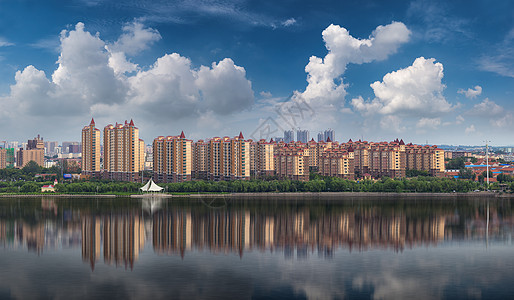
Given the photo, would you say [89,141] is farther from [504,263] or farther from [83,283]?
[504,263]

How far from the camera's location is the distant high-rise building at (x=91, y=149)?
32.5m

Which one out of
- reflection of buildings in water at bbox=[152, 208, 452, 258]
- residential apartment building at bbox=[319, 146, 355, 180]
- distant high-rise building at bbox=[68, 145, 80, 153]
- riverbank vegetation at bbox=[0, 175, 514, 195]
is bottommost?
reflection of buildings in water at bbox=[152, 208, 452, 258]

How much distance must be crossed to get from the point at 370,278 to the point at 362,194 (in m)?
18.7

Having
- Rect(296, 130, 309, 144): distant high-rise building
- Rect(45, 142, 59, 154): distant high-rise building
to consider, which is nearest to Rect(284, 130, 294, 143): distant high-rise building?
Rect(296, 130, 309, 144): distant high-rise building

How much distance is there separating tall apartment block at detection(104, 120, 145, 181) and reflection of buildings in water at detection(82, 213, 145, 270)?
49.1 feet

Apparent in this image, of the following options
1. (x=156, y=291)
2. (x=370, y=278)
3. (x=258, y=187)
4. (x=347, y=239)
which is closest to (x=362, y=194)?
(x=258, y=187)

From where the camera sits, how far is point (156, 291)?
23.7ft

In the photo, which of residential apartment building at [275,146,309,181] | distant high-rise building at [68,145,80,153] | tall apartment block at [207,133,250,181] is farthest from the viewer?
distant high-rise building at [68,145,80,153]

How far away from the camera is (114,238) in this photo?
38.7 ft

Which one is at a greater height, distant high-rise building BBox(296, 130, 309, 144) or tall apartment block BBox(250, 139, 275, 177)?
distant high-rise building BBox(296, 130, 309, 144)

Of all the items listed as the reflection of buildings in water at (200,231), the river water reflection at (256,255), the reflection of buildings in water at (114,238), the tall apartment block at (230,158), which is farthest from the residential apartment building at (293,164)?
the reflection of buildings in water at (114,238)

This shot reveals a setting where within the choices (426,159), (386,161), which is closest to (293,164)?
(386,161)

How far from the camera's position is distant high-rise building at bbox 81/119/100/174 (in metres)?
32.5

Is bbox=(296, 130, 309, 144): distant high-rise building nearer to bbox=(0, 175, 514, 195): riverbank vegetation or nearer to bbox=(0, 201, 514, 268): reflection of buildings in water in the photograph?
bbox=(0, 175, 514, 195): riverbank vegetation
